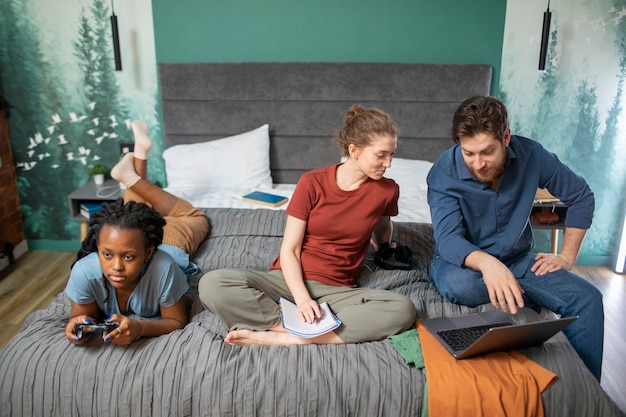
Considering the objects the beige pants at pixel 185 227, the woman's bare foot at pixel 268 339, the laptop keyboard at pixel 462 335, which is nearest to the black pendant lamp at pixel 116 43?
the beige pants at pixel 185 227

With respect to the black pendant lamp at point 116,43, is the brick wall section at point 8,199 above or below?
below

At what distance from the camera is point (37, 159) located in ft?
11.5

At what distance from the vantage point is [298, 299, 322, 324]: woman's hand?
179 cm

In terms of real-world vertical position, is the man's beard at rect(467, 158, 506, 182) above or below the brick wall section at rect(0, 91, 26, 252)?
above

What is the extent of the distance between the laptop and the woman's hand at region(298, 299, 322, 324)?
1.19ft

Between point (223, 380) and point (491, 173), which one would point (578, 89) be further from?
point (223, 380)

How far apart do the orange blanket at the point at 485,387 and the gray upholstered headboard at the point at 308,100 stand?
1873 millimetres

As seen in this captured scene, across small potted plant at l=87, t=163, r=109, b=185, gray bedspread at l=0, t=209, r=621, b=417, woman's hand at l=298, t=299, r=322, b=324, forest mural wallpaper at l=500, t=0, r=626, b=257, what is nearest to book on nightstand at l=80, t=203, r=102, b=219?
small potted plant at l=87, t=163, r=109, b=185

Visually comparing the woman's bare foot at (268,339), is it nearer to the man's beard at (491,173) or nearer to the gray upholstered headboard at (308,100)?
the man's beard at (491,173)

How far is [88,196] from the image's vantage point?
3137 mm

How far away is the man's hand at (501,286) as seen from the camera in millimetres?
1702

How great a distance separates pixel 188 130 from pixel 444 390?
2.37 metres

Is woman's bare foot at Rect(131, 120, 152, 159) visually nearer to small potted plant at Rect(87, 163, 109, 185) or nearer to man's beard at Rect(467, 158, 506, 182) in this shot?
small potted plant at Rect(87, 163, 109, 185)

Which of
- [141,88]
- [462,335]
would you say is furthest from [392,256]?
[141,88]
